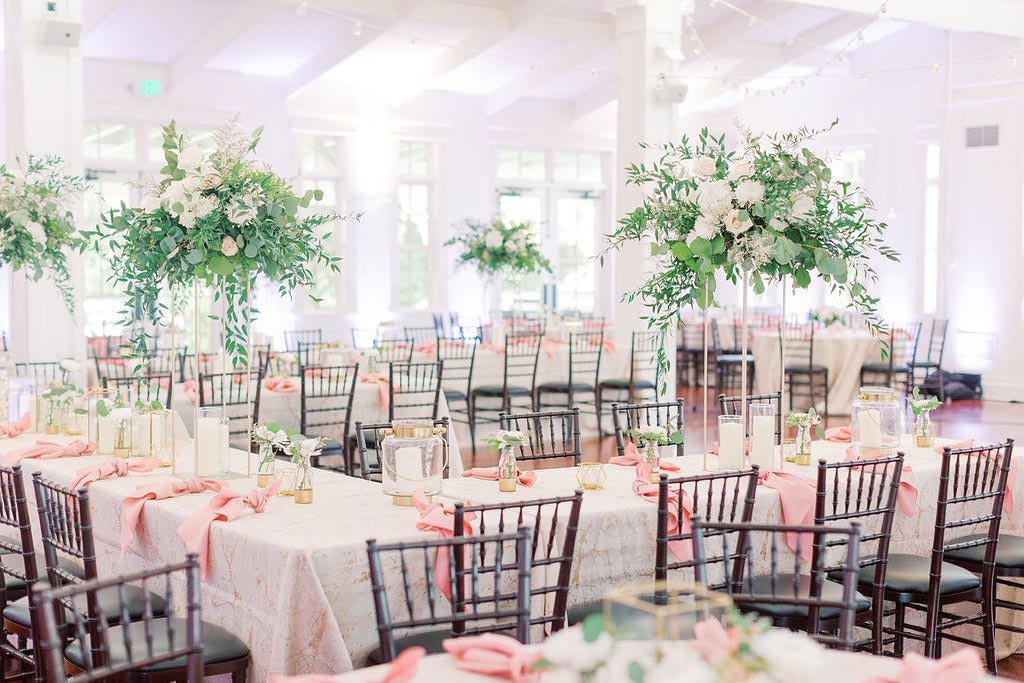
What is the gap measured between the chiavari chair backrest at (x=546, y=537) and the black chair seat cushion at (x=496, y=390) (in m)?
5.57

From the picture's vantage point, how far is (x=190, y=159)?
12.6ft

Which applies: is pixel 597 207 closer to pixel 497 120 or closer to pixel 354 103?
pixel 497 120

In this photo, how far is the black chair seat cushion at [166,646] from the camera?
3.04 m

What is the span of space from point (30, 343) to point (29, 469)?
3063 mm

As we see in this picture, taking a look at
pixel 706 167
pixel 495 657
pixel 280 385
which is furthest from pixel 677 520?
pixel 280 385

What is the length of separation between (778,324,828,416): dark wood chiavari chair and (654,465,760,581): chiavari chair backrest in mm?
6871

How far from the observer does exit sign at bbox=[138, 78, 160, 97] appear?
1234 centimetres

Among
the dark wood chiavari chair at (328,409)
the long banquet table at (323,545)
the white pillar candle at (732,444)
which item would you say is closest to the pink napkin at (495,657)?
the long banquet table at (323,545)

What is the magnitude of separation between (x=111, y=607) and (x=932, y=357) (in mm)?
11250

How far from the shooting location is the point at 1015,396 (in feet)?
40.7

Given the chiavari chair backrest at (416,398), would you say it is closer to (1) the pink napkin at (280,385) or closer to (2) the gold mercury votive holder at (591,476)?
(1) the pink napkin at (280,385)

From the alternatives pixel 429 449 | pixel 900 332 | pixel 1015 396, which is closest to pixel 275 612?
pixel 429 449

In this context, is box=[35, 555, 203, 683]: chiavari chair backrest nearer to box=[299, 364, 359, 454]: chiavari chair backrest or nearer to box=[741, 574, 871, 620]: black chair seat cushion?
box=[741, 574, 871, 620]: black chair seat cushion

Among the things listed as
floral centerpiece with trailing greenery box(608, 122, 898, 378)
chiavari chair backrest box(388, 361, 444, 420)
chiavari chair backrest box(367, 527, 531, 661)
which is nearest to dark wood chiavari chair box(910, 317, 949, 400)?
chiavari chair backrest box(388, 361, 444, 420)
